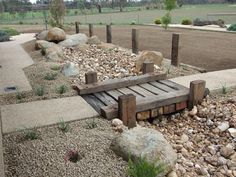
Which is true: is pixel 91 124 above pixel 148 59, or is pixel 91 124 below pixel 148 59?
below

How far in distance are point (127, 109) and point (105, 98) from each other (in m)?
1.15

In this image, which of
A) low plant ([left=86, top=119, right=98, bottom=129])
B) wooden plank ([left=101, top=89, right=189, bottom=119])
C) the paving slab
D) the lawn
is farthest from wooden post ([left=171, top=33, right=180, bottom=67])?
the lawn

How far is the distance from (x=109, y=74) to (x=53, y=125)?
136 inches

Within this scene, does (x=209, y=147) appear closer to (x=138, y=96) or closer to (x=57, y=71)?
(x=138, y=96)

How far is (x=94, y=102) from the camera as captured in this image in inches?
226

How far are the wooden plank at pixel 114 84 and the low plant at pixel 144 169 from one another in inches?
114

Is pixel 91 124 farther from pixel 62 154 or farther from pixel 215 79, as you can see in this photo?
pixel 215 79

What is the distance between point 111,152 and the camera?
13.0 ft

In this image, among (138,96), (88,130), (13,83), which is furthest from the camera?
(13,83)

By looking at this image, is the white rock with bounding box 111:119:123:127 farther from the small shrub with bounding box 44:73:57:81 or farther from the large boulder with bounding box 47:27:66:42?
the large boulder with bounding box 47:27:66:42

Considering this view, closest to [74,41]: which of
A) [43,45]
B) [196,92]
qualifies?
[43,45]

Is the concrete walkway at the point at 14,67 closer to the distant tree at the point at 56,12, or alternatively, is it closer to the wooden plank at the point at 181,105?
the wooden plank at the point at 181,105

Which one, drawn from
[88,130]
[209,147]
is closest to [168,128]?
[209,147]

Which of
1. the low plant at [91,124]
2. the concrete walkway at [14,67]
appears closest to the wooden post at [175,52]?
the concrete walkway at [14,67]
